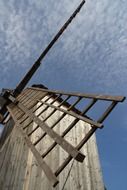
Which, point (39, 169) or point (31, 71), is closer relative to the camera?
point (39, 169)

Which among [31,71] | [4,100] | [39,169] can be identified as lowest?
[39,169]

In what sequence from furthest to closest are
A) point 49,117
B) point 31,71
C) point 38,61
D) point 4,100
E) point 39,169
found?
point 38,61 → point 31,71 → point 4,100 → point 49,117 → point 39,169

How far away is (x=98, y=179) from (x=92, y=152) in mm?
1087

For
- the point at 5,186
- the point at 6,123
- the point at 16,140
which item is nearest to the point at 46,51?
the point at 6,123

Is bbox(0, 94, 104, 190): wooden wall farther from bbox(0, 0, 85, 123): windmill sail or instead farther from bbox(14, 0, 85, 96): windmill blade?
bbox(14, 0, 85, 96): windmill blade

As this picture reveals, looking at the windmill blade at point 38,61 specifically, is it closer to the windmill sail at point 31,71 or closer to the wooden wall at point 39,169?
the windmill sail at point 31,71

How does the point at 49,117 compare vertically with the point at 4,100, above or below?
below

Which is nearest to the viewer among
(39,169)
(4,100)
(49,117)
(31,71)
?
(39,169)

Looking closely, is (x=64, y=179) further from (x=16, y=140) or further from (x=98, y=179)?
(x=16, y=140)

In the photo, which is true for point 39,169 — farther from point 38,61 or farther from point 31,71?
point 38,61

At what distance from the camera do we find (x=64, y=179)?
7.02 metres

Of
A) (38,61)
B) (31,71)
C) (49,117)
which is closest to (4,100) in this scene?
(31,71)

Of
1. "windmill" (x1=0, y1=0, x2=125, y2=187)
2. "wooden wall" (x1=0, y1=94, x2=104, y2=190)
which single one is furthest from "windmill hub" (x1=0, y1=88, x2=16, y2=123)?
"wooden wall" (x1=0, y1=94, x2=104, y2=190)

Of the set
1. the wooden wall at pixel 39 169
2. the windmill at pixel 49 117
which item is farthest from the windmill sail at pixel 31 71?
the wooden wall at pixel 39 169
